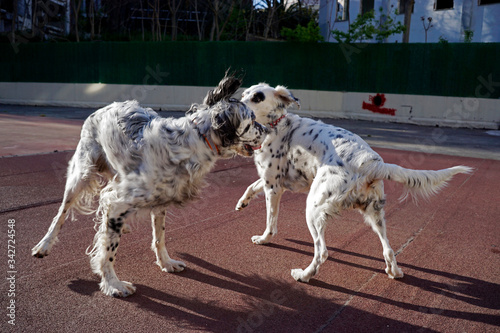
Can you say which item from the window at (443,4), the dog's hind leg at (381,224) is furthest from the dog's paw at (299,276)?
the window at (443,4)

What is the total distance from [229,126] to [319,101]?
50.2 ft

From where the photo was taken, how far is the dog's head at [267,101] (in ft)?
17.1

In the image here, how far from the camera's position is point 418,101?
1742 cm

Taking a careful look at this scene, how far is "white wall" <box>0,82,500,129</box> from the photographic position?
1673 cm

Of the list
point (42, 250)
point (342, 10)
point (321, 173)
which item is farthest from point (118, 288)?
point (342, 10)

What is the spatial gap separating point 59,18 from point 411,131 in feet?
85.5

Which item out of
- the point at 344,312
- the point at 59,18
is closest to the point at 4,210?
the point at 344,312

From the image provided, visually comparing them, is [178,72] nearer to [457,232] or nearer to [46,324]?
[457,232]

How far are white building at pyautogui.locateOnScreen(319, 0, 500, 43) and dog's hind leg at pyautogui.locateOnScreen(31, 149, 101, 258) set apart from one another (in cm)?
2106

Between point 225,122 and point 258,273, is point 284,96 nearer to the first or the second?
point 225,122

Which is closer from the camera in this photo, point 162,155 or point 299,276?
point 162,155

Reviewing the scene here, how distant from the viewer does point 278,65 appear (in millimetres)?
19250

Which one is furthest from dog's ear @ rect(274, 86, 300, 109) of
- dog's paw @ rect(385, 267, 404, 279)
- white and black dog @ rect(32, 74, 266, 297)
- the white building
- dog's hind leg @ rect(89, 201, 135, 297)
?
the white building

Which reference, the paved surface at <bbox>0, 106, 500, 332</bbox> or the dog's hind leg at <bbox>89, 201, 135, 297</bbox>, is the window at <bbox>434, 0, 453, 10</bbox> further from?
the dog's hind leg at <bbox>89, 201, 135, 297</bbox>
